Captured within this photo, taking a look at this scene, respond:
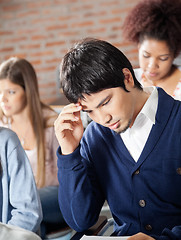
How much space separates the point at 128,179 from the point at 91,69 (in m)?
0.37

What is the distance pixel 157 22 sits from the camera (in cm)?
225

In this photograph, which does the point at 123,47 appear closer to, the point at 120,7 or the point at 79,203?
the point at 120,7

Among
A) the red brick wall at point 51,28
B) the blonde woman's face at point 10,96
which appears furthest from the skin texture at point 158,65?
the red brick wall at point 51,28

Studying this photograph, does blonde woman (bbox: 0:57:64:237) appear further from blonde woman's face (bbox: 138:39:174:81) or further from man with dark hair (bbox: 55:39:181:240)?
man with dark hair (bbox: 55:39:181:240)

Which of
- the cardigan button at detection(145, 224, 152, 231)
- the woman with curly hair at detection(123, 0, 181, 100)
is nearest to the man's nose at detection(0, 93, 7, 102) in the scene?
the woman with curly hair at detection(123, 0, 181, 100)

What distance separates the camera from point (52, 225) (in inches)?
73.1

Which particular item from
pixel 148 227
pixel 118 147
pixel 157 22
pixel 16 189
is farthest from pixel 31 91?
pixel 148 227

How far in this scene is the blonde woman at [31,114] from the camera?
87.7 inches

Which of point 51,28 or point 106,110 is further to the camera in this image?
point 51,28

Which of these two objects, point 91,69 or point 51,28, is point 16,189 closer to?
point 91,69

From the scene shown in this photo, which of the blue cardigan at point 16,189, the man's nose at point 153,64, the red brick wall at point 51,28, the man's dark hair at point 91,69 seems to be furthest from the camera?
the red brick wall at point 51,28

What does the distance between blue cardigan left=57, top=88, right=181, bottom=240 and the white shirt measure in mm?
20

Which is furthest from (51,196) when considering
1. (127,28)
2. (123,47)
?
(123,47)

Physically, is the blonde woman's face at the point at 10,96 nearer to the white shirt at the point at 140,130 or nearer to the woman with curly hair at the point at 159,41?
the woman with curly hair at the point at 159,41
